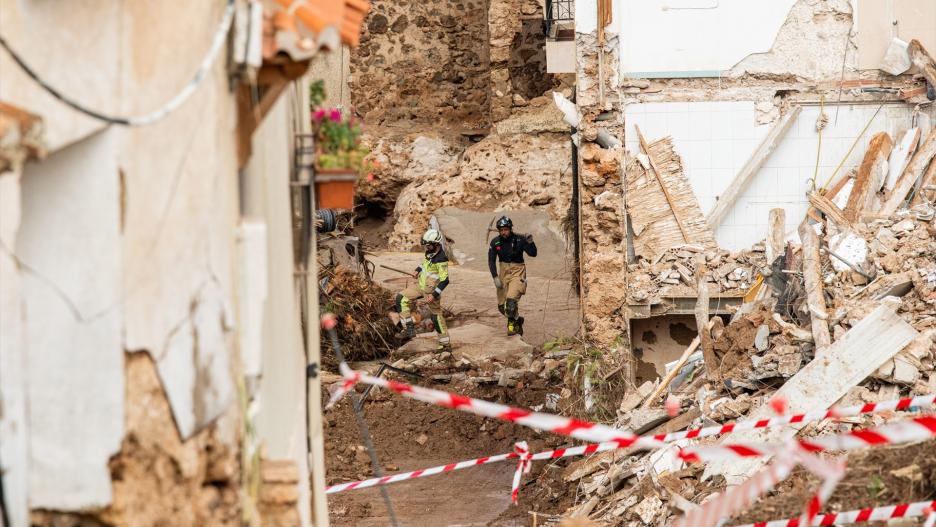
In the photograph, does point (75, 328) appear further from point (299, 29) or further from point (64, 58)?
point (299, 29)

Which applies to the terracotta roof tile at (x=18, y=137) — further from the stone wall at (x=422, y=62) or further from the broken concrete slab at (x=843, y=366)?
the stone wall at (x=422, y=62)

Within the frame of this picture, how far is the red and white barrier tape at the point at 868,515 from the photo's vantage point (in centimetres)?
701

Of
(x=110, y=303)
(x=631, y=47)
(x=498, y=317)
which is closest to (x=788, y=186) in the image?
(x=631, y=47)

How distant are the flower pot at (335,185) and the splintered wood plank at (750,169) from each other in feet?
26.4

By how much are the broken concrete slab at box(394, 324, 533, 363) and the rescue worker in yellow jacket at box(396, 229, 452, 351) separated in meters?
0.17

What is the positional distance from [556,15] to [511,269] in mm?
3807

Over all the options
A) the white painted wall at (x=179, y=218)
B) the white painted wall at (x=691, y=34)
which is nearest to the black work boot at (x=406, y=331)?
the white painted wall at (x=691, y=34)

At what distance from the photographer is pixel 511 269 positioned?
18.0m

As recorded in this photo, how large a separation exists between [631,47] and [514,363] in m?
4.58

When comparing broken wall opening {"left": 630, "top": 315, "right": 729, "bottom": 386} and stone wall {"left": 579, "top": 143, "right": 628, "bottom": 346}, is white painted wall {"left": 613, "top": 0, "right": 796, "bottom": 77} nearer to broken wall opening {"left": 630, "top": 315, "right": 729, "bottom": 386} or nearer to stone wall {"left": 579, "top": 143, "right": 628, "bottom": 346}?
stone wall {"left": 579, "top": 143, "right": 628, "bottom": 346}

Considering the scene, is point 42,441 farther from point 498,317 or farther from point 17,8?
point 498,317

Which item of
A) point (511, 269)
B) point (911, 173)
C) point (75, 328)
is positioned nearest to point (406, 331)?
point (511, 269)

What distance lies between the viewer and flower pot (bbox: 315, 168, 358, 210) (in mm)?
6238

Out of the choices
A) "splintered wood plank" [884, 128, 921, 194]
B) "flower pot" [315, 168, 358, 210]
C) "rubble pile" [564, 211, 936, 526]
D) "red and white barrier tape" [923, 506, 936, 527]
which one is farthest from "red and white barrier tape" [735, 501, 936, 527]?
"splintered wood plank" [884, 128, 921, 194]
